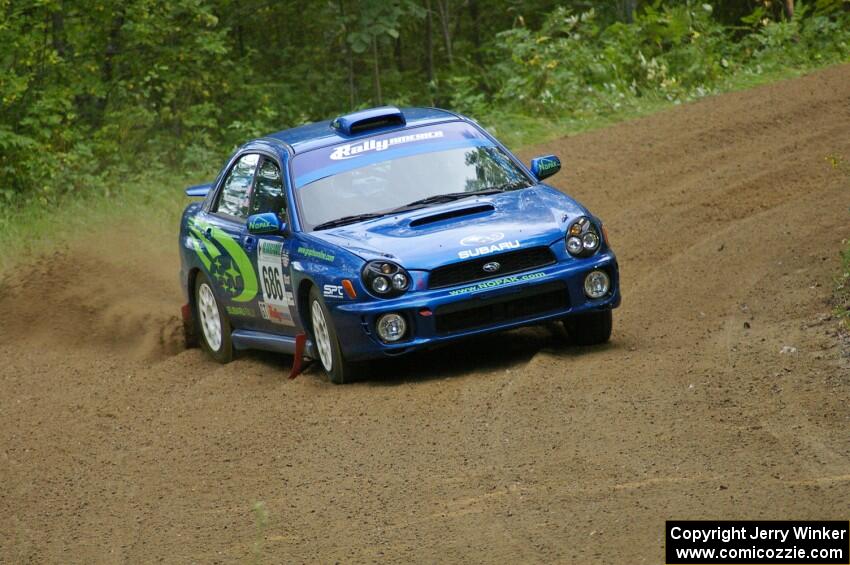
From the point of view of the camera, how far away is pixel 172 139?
21.8 m

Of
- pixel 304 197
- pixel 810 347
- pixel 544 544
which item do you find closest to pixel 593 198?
pixel 304 197

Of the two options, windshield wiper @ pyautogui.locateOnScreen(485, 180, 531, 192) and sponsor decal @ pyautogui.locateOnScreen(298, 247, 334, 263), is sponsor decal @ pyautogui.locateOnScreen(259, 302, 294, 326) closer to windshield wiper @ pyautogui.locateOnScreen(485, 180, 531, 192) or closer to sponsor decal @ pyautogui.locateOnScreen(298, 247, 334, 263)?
sponsor decal @ pyautogui.locateOnScreen(298, 247, 334, 263)

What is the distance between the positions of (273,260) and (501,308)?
1848mm

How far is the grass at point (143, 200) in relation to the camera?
53.5ft

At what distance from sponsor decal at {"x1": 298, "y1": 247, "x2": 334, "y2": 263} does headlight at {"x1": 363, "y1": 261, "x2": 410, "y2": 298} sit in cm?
37

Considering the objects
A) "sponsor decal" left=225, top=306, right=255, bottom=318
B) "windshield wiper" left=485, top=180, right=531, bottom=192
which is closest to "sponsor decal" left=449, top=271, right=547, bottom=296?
"windshield wiper" left=485, top=180, right=531, bottom=192

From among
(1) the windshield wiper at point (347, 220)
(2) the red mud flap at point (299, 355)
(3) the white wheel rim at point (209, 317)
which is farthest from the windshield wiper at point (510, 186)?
(3) the white wheel rim at point (209, 317)

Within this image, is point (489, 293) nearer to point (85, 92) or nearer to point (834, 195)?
point (834, 195)

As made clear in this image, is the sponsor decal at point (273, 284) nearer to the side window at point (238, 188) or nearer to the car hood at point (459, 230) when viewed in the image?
the car hood at point (459, 230)

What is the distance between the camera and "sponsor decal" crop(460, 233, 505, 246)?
341 inches

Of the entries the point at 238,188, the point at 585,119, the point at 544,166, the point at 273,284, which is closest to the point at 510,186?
the point at 544,166

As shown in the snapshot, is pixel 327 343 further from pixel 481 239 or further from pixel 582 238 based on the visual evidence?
pixel 582 238

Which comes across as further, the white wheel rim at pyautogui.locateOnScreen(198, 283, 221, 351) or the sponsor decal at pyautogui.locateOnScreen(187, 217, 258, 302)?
the white wheel rim at pyautogui.locateOnScreen(198, 283, 221, 351)

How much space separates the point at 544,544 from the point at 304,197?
4.66 m
